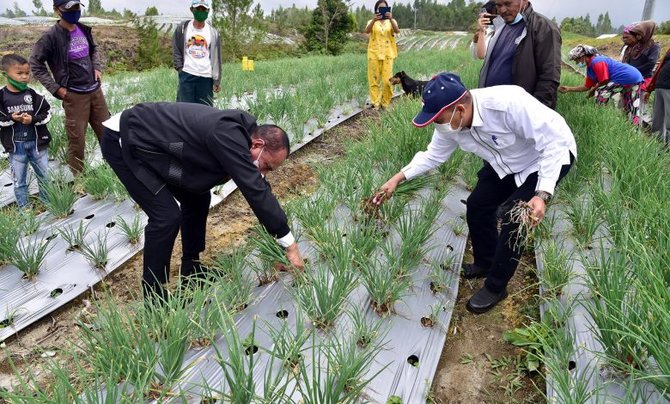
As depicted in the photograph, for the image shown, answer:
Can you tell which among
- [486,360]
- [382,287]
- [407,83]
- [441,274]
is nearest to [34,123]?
[382,287]

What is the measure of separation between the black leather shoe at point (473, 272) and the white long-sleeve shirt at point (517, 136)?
0.61 metres

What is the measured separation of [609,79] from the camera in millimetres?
4430

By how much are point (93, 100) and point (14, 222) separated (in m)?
1.53

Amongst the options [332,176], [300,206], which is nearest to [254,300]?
[300,206]

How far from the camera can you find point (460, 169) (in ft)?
10.4

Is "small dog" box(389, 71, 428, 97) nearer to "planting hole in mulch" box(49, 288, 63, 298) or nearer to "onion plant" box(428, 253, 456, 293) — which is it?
"onion plant" box(428, 253, 456, 293)

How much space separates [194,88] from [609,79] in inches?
170

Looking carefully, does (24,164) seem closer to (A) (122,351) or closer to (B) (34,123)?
(B) (34,123)

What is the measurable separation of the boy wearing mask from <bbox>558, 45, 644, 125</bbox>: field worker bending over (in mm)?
4484

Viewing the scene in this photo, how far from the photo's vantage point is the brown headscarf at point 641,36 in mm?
4621

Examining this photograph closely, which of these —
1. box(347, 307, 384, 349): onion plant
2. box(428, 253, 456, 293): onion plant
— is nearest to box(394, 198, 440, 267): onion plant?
box(428, 253, 456, 293): onion plant

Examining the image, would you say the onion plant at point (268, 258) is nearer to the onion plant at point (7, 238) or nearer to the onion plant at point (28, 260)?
the onion plant at point (28, 260)

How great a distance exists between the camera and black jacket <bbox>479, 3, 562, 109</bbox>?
2.46 meters

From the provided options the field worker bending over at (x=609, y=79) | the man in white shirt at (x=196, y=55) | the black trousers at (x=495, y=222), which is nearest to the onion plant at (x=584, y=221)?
the black trousers at (x=495, y=222)
